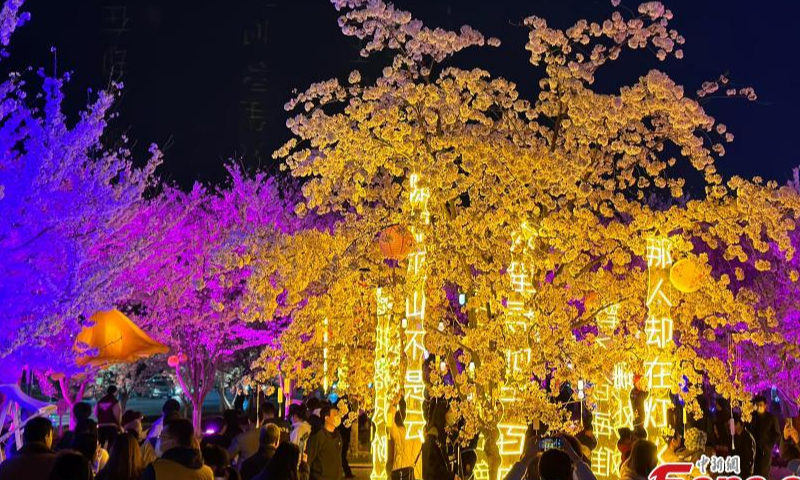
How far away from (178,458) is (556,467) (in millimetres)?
2566

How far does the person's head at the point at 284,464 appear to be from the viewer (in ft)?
22.2

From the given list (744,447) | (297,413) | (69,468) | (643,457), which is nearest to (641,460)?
(643,457)

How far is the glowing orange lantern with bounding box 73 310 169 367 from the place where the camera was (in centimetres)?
1595

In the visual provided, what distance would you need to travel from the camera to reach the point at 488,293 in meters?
11.1

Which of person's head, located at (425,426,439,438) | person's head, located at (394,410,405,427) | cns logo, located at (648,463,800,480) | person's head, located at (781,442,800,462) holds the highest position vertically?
person's head, located at (394,410,405,427)

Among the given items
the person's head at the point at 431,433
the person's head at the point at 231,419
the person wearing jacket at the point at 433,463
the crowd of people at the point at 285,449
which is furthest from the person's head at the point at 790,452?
the person's head at the point at 231,419

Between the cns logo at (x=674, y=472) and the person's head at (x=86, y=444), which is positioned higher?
the person's head at (x=86, y=444)

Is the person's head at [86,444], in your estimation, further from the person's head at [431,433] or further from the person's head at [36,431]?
the person's head at [431,433]

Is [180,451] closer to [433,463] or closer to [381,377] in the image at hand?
[433,463]

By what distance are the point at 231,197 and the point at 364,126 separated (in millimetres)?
22676

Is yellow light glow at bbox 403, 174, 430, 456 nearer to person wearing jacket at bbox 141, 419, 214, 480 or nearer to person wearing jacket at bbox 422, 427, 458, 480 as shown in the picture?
person wearing jacket at bbox 422, 427, 458, 480

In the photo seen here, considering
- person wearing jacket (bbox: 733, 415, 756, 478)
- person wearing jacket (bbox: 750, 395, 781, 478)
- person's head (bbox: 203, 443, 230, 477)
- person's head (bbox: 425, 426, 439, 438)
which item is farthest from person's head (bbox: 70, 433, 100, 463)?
person wearing jacket (bbox: 750, 395, 781, 478)

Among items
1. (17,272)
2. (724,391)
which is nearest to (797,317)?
(724,391)

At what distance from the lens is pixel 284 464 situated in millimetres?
6773
